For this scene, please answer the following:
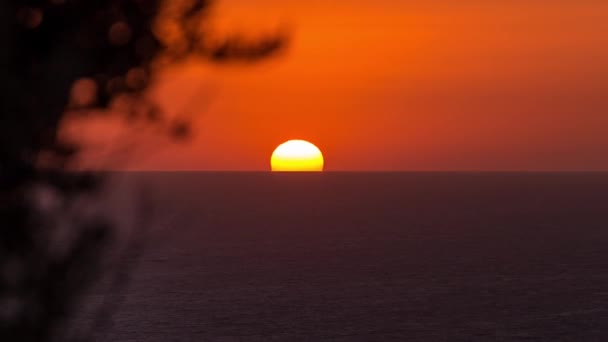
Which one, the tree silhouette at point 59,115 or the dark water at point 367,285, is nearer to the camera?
the tree silhouette at point 59,115

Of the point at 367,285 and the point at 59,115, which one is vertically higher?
the point at 367,285

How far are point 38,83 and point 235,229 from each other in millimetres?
126402

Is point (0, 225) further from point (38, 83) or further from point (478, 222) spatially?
point (478, 222)

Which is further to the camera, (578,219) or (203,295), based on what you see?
(578,219)

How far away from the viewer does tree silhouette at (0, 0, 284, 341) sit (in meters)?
6.70

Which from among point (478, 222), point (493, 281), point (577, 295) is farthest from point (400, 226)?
point (577, 295)

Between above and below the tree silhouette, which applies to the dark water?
above

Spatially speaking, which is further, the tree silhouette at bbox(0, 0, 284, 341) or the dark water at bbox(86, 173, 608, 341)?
the dark water at bbox(86, 173, 608, 341)

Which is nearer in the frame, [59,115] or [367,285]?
[59,115]

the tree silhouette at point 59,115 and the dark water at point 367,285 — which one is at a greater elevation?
the dark water at point 367,285

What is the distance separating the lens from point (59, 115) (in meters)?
6.86

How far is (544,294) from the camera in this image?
66.6 m

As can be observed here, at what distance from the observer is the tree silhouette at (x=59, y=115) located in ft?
22.0

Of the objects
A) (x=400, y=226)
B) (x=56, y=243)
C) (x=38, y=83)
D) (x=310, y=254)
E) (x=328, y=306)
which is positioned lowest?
(x=56, y=243)
